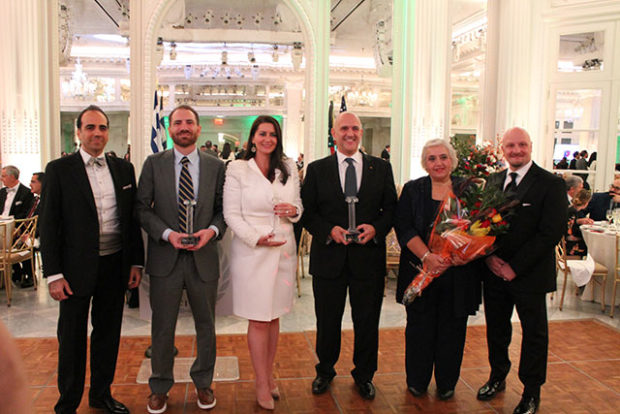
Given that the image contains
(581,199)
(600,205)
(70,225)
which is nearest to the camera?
(70,225)

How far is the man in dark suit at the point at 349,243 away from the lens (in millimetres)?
3236

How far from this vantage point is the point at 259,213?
303 centimetres

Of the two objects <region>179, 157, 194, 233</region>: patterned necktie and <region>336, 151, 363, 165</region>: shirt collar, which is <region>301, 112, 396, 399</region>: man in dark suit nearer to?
<region>336, 151, 363, 165</region>: shirt collar

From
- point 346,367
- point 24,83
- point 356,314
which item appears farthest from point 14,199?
point 356,314

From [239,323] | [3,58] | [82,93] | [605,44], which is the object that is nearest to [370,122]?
[82,93]

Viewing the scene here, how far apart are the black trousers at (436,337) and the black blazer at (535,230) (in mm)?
402

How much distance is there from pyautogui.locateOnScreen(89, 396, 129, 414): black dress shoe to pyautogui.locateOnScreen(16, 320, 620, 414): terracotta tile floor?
64mm

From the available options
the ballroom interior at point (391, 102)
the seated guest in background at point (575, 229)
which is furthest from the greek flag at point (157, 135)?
the seated guest in background at point (575, 229)

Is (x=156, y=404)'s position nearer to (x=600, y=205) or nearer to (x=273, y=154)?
(x=273, y=154)

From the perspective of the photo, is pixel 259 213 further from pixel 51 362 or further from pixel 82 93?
pixel 82 93

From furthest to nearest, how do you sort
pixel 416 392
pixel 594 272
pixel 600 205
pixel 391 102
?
pixel 391 102 < pixel 600 205 < pixel 594 272 < pixel 416 392

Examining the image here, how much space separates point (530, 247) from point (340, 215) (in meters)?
1.14

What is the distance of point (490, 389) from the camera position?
11.0 feet

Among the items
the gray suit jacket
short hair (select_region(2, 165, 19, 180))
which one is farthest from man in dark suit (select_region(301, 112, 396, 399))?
short hair (select_region(2, 165, 19, 180))
